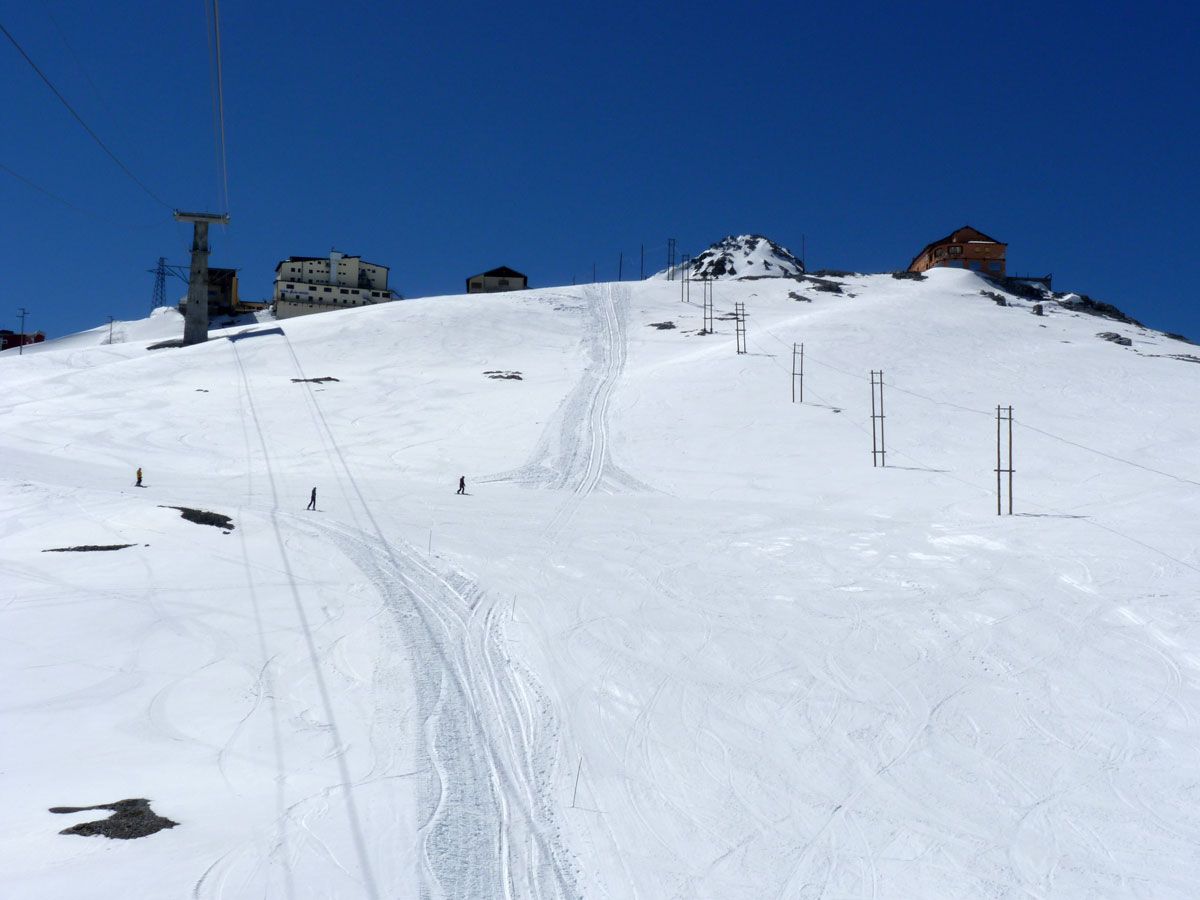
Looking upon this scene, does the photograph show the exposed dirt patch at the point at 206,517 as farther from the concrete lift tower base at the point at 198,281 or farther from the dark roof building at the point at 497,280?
the dark roof building at the point at 497,280

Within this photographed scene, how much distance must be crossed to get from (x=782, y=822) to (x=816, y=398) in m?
36.6

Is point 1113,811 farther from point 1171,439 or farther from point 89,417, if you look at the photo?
point 89,417

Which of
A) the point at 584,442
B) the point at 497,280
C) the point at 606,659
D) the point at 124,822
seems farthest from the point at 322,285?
the point at 124,822

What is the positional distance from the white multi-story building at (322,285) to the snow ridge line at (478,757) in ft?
303

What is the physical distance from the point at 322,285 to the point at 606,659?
10157cm

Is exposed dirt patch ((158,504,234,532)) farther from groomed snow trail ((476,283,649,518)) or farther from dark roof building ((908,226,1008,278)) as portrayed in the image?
dark roof building ((908,226,1008,278))

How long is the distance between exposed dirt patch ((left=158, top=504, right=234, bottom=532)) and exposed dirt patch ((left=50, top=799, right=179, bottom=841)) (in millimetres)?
14356

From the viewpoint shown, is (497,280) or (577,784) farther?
(497,280)

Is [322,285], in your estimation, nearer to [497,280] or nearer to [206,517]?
[497,280]

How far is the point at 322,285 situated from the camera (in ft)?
355

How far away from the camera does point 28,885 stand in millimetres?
8523

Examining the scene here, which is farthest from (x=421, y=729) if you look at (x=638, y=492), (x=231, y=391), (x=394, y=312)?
(x=394, y=312)

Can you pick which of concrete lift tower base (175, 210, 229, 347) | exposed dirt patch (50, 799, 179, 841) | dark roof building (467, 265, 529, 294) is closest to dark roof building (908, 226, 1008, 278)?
dark roof building (467, 265, 529, 294)

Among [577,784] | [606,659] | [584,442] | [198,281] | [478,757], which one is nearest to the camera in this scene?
[577,784]
